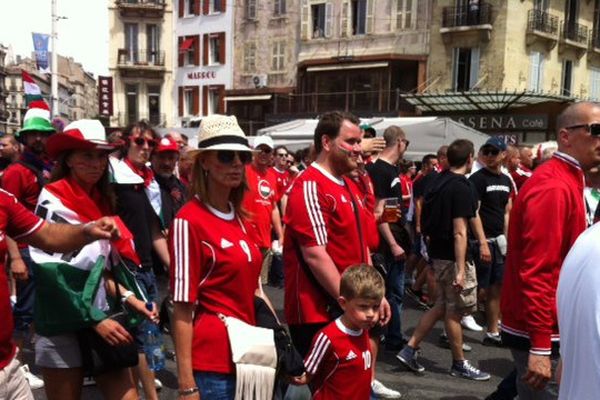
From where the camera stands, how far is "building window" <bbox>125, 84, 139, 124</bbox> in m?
41.9

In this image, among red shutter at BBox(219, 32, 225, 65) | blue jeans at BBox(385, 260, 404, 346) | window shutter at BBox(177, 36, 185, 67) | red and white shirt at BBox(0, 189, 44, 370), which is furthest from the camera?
window shutter at BBox(177, 36, 185, 67)

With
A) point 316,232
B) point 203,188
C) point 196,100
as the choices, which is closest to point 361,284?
point 316,232

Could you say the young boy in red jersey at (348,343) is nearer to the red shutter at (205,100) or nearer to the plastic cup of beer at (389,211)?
the plastic cup of beer at (389,211)

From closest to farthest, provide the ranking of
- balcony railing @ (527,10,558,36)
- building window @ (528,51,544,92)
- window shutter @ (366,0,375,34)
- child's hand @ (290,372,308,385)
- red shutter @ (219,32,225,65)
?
child's hand @ (290,372,308,385)
balcony railing @ (527,10,558,36)
building window @ (528,51,544,92)
window shutter @ (366,0,375,34)
red shutter @ (219,32,225,65)

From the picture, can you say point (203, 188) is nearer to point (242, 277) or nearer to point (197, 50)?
point (242, 277)

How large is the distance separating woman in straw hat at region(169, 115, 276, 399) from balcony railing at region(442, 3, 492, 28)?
2682cm

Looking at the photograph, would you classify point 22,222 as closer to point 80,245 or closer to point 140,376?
point 80,245

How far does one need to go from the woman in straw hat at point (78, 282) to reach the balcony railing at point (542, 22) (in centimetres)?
2761

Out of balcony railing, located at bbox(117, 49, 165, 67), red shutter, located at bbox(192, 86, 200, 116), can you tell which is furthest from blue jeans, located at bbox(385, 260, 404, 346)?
balcony railing, located at bbox(117, 49, 165, 67)

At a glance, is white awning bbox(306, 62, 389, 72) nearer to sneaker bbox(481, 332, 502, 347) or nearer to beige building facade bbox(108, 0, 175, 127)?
beige building facade bbox(108, 0, 175, 127)

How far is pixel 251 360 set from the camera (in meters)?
2.58

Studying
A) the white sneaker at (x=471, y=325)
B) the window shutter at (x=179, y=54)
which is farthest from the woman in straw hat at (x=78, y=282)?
→ the window shutter at (x=179, y=54)

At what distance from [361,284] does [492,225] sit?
147 inches

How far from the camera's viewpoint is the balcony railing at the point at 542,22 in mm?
27312
